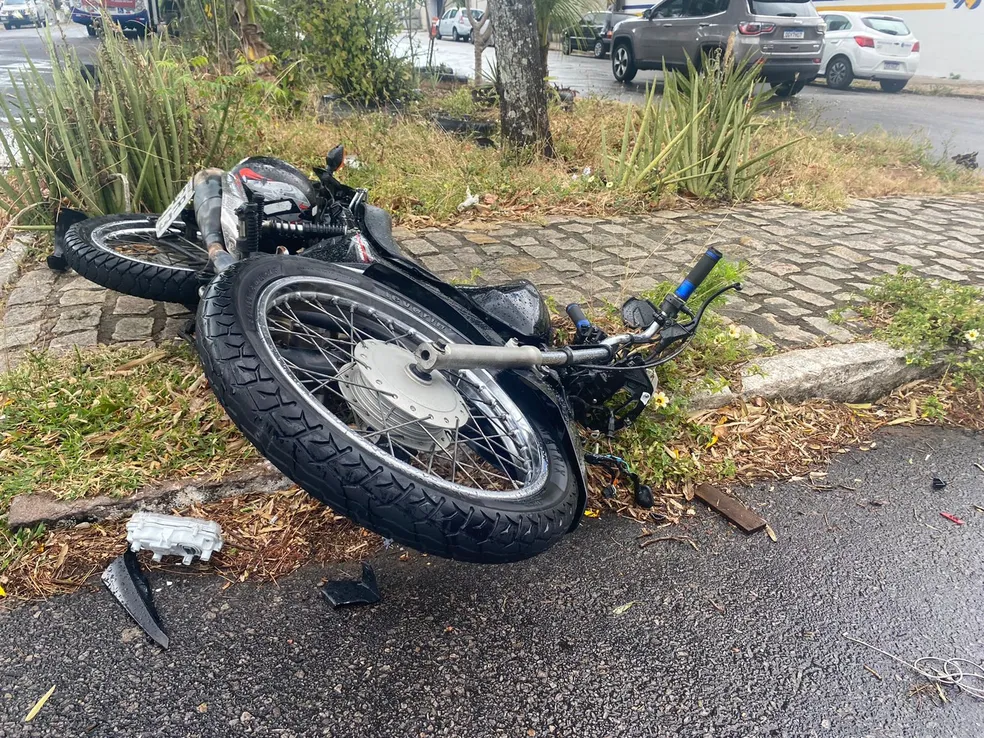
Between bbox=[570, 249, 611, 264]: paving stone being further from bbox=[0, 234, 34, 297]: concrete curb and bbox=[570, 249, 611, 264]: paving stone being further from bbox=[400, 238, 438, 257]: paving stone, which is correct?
bbox=[0, 234, 34, 297]: concrete curb

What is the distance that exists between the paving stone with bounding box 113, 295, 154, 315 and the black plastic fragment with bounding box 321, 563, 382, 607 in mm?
1843

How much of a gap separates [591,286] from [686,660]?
2188mm

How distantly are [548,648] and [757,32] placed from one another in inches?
496

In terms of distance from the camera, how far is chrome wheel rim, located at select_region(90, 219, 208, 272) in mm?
2818

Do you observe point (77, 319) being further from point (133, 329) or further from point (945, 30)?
point (945, 30)

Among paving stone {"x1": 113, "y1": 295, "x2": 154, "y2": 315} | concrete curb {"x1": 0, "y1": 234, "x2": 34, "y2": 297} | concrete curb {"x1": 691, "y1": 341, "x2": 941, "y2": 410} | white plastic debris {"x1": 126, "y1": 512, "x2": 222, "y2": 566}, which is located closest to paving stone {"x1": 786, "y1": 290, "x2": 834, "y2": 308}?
concrete curb {"x1": 691, "y1": 341, "x2": 941, "y2": 410}

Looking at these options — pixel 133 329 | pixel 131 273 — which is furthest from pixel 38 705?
pixel 133 329

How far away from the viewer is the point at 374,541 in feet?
6.50

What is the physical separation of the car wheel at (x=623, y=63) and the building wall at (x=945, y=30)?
6474 millimetres

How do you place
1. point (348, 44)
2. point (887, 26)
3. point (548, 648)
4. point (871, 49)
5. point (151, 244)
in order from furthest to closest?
1. point (887, 26)
2. point (871, 49)
3. point (348, 44)
4. point (151, 244)
5. point (548, 648)

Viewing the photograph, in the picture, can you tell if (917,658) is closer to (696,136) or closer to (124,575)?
(124,575)

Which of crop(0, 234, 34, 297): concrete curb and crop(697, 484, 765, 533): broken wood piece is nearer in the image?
crop(697, 484, 765, 533): broken wood piece

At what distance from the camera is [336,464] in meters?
1.44

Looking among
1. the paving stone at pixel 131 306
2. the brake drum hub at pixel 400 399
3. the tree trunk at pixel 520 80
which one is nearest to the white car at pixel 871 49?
the tree trunk at pixel 520 80
